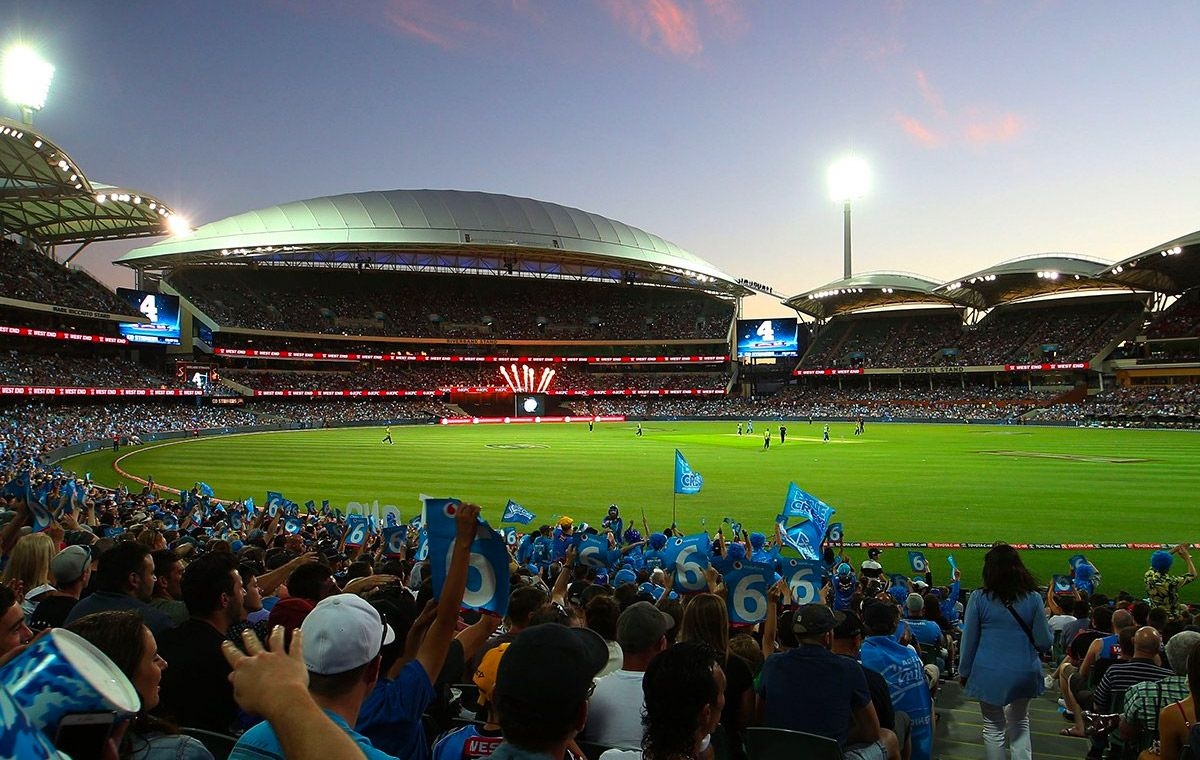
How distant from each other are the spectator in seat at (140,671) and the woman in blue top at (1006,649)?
5731 mm

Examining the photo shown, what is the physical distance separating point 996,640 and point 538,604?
12.4ft

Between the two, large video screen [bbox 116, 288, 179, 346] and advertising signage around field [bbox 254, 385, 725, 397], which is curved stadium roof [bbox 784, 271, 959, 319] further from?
large video screen [bbox 116, 288, 179, 346]

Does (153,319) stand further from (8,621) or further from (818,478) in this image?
(8,621)

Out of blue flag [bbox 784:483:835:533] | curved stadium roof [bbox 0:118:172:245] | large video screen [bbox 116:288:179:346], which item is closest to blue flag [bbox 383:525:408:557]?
blue flag [bbox 784:483:835:533]

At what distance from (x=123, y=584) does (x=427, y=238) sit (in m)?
87.5

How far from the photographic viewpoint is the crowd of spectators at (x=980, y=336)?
91500 millimetres

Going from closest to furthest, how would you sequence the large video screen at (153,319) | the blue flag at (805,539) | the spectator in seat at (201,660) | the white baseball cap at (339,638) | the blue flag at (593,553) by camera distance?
the white baseball cap at (339,638), the spectator in seat at (201,660), the blue flag at (593,553), the blue flag at (805,539), the large video screen at (153,319)

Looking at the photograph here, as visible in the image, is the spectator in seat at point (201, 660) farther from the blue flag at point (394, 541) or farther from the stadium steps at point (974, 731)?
the blue flag at point (394, 541)

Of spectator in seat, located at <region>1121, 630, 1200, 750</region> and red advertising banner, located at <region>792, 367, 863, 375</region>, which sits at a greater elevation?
red advertising banner, located at <region>792, 367, 863, 375</region>

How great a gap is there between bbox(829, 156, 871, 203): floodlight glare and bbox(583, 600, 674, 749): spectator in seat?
113 metres

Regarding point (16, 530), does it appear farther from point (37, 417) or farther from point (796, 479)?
point (37, 417)

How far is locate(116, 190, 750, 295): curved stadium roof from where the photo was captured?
3465 inches

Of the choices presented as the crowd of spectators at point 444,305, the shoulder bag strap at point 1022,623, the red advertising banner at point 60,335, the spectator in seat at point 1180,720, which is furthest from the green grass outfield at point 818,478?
the crowd of spectators at point 444,305

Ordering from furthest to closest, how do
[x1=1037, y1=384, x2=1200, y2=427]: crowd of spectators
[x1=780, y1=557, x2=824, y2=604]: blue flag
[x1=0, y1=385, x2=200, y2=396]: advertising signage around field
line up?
[x1=1037, y1=384, x2=1200, y2=427]: crowd of spectators, [x1=0, y1=385, x2=200, y2=396]: advertising signage around field, [x1=780, y1=557, x2=824, y2=604]: blue flag
